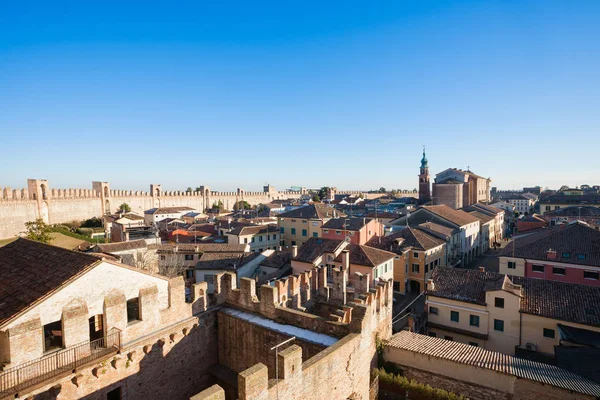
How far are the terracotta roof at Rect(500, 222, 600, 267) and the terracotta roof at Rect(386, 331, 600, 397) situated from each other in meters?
15.1

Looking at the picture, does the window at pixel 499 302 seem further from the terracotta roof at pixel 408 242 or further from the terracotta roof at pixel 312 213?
the terracotta roof at pixel 312 213

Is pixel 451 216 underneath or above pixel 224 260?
above

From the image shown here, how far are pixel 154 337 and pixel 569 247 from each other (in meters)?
30.8

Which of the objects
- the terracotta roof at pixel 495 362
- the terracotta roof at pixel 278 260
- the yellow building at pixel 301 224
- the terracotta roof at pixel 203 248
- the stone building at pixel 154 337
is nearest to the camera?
the stone building at pixel 154 337

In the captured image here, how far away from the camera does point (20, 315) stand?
31.6 ft

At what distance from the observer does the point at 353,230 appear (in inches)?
1550

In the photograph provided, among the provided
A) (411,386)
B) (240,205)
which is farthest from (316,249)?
(240,205)

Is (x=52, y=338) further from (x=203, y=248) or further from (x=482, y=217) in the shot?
(x=482, y=217)

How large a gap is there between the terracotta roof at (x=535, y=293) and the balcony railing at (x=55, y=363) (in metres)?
20.0

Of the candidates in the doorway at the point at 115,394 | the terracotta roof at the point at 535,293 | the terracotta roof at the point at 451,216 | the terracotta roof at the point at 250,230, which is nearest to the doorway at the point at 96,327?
the doorway at the point at 115,394

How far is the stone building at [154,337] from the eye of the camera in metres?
9.00

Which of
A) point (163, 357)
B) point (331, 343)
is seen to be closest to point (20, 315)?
point (163, 357)

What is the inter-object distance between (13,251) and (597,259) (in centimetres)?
3626

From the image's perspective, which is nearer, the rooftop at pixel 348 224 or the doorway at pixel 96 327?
the doorway at pixel 96 327
